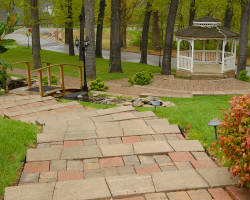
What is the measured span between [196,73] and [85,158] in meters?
16.8

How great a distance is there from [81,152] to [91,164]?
1.55 ft

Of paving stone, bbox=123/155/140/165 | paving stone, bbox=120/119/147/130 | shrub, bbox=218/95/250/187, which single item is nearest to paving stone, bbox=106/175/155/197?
paving stone, bbox=123/155/140/165

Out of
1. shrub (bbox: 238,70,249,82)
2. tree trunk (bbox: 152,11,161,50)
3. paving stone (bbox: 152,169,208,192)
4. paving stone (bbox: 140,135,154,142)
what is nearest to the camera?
paving stone (bbox: 152,169,208,192)

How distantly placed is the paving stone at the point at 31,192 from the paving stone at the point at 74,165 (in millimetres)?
723

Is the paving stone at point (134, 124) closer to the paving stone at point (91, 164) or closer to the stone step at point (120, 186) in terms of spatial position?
the paving stone at point (91, 164)

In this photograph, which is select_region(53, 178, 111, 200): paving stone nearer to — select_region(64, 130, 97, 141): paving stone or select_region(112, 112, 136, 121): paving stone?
select_region(64, 130, 97, 141): paving stone

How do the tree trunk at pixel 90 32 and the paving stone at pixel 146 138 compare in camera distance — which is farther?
the tree trunk at pixel 90 32

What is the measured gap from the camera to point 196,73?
21516mm

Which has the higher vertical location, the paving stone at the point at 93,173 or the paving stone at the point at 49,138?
the paving stone at the point at 49,138

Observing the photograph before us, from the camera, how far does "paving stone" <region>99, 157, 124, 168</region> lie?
5473 millimetres

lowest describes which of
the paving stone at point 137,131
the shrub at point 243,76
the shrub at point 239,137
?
the shrub at point 243,76

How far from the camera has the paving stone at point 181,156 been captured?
566 cm

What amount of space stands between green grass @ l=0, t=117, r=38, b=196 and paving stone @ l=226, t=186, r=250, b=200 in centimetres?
303

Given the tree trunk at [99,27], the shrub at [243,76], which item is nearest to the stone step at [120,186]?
the shrub at [243,76]
